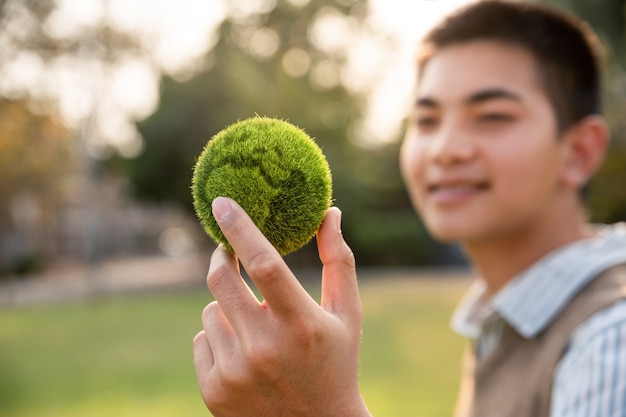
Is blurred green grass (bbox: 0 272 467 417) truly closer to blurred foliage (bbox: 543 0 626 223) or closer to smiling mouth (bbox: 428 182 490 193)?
blurred foliage (bbox: 543 0 626 223)

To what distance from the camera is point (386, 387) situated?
10.3 meters

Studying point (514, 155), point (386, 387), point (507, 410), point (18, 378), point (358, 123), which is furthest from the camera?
point (358, 123)

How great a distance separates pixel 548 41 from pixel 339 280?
199 centimetres

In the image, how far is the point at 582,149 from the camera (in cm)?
297

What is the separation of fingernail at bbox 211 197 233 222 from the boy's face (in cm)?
144

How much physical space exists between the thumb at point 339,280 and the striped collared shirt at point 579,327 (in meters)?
0.86

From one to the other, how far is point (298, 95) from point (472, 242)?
854 inches

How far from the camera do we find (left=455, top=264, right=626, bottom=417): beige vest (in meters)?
2.27

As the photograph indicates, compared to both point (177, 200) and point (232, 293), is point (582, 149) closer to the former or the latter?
point (232, 293)

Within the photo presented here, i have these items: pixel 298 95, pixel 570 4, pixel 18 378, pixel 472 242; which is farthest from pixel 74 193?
pixel 472 242

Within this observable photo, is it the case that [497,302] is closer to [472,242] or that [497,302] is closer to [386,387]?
[472,242]

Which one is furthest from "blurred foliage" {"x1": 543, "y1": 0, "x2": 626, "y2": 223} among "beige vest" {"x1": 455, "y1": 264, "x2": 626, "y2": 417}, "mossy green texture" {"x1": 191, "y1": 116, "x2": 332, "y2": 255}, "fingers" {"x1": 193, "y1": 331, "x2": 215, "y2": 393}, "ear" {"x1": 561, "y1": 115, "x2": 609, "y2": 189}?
"fingers" {"x1": 193, "y1": 331, "x2": 215, "y2": 393}

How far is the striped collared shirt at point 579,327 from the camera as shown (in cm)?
196

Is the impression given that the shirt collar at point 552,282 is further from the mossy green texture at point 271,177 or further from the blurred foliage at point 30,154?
the blurred foliage at point 30,154
